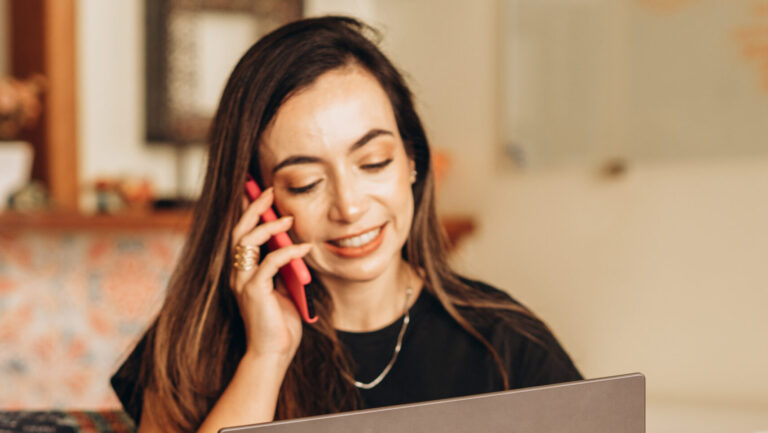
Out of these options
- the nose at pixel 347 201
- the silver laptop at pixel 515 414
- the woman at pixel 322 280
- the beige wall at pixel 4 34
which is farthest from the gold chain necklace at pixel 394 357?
the beige wall at pixel 4 34

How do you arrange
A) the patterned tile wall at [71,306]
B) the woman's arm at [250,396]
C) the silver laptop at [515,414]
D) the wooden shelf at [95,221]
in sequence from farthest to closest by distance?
the patterned tile wall at [71,306] → the wooden shelf at [95,221] → the woman's arm at [250,396] → the silver laptop at [515,414]

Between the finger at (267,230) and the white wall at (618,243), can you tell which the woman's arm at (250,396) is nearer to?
the finger at (267,230)

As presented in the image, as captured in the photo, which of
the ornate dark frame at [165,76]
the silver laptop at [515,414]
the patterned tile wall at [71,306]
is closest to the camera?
the silver laptop at [515,414]

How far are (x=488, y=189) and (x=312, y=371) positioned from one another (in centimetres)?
157

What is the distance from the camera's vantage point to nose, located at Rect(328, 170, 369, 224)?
99 centimetres

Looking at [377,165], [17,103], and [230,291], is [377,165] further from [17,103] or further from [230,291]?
[17,103]

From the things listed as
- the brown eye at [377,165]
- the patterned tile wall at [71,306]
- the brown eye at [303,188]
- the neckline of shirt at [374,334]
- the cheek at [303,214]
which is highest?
the brown eye at [377,165]

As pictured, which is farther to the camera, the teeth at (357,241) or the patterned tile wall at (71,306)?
the patterned tile wall at (71,306)

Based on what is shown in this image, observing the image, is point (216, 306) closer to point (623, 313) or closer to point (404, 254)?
point (404, 254)

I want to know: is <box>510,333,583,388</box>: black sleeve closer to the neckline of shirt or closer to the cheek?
the neckline of shirt

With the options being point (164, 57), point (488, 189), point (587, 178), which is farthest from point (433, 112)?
point (164, 57)

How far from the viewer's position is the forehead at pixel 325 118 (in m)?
0.99

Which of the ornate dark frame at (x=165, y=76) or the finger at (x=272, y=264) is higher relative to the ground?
the ornate dark frame at (x=165, y=76)

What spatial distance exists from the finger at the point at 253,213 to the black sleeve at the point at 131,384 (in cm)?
26
